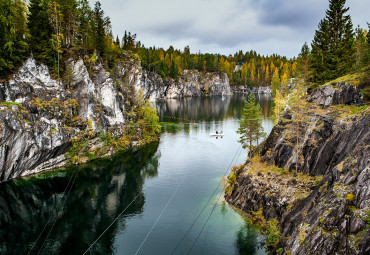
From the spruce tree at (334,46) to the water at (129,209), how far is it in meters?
23.6

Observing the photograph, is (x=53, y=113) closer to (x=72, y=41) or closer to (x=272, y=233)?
(x=72, y=41)

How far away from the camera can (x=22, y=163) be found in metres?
46.0

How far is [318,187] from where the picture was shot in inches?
971

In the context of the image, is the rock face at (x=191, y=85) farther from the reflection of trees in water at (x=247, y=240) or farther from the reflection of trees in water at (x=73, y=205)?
the reflection of trees in water at (x=247, y=240)

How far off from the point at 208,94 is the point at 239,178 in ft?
514

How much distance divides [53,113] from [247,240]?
4317 centimetres

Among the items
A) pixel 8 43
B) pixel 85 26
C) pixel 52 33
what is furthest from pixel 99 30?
pixel 8 43

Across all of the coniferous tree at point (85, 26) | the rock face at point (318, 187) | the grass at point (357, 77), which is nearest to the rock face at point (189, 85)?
the coniferous tree at point (85, 26)

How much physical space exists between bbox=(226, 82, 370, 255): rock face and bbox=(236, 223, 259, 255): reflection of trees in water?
2.68 m

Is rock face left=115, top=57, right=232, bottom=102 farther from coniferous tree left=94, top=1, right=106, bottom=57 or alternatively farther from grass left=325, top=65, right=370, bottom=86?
grass left=325, top=65, right=370, bottom=86

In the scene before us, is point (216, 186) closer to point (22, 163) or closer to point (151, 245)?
point (151, 245)

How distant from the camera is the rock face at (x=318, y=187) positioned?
17109mm

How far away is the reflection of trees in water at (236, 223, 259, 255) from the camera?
27547 mm

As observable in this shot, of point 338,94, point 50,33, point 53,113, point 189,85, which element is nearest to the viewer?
point 338,94
